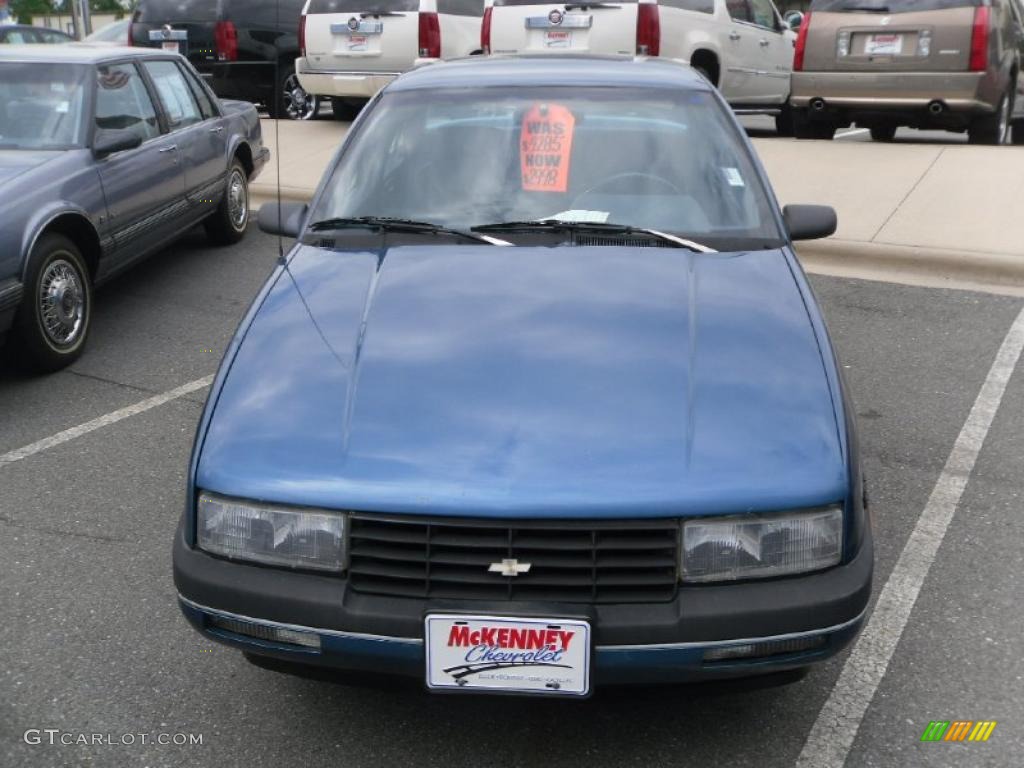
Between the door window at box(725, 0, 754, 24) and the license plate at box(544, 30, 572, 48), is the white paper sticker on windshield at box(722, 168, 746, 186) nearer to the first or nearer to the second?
the license plate at box(544, 30, 572, 48)

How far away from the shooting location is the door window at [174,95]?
23.2ft

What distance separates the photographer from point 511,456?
248 cm

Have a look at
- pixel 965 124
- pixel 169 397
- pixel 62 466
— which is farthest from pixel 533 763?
pixel 965 124

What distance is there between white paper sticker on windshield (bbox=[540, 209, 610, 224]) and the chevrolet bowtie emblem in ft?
4.92

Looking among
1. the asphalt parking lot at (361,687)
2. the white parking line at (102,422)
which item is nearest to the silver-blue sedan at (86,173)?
the asphalt parking lot at (361,687)

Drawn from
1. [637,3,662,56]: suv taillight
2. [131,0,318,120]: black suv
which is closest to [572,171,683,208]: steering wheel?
[637,3,662,56]: suv taillight

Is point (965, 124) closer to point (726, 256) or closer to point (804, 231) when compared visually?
point (804, 231)

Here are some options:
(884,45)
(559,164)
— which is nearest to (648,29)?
(884,45)

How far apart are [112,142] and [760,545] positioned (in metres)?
4.74

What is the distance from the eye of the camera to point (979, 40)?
9.30 metres

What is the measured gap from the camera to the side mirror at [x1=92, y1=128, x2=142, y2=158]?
19.6 ft

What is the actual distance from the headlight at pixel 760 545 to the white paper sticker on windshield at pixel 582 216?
1429mm

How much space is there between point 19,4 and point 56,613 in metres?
48.4

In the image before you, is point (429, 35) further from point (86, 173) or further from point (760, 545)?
point (760, 545)
